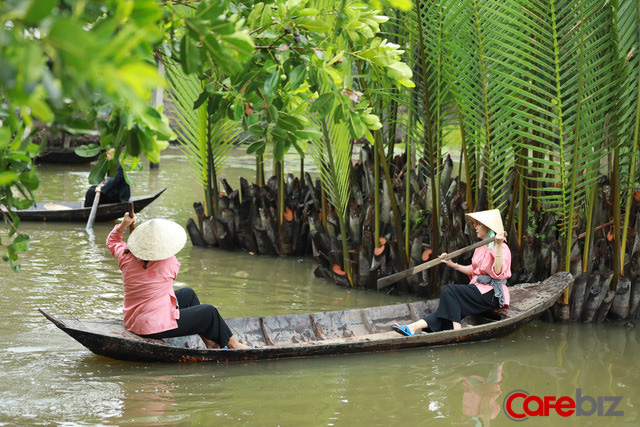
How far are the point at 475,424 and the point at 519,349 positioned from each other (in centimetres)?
158

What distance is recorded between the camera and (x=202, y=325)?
16.4 ft

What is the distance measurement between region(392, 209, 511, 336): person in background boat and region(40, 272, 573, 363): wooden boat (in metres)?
0.18

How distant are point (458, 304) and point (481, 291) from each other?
0.73ft

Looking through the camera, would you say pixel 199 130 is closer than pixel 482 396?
No

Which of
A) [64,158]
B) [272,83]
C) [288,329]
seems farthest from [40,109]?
[64,158]

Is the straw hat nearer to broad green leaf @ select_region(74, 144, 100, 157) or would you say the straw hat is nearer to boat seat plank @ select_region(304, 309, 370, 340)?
boat seat plank @ select_region(304, 309, 370, 340)

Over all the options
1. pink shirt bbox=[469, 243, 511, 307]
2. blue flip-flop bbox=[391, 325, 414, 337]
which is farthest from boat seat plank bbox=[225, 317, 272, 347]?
pink shirt bbox=[469, 243, 511, 307]

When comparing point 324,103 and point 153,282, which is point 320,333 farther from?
point 324,103

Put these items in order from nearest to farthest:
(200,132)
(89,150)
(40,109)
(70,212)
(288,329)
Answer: (40,109) → (89,150) → (288,329) → (200,132) → (70,212)

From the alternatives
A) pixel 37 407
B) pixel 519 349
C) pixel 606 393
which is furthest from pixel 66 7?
pixel 519 349

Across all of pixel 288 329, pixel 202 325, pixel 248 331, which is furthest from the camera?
pixel 288 329

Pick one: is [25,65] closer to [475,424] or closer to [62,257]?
[475,424]

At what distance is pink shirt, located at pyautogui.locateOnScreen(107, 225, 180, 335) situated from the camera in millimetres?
4793

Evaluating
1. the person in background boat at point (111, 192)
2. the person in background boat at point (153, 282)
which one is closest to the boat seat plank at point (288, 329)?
the person in background boat at point (153, 282)
